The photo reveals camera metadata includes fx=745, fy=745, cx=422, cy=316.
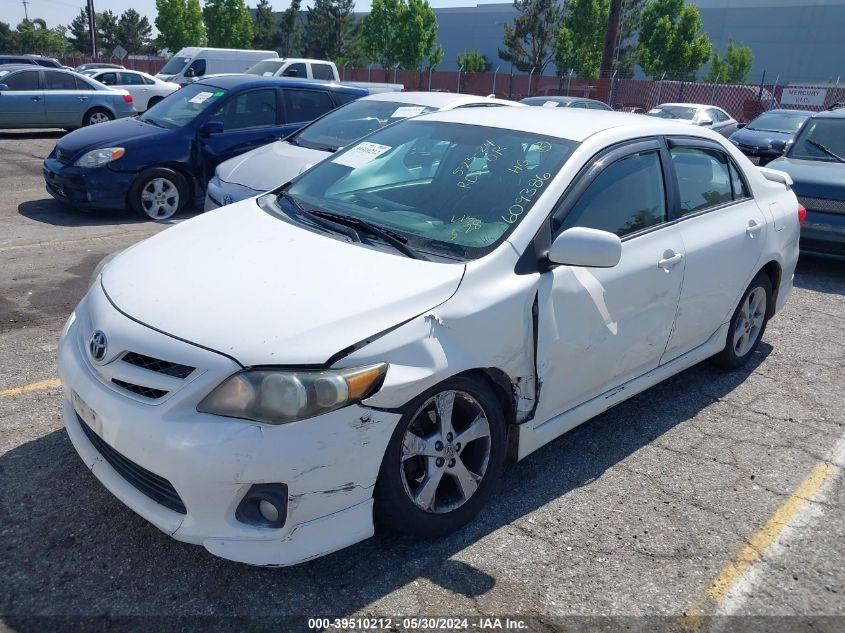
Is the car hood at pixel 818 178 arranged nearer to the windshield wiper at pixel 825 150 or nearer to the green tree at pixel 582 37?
the windshield wiper at pixel 825 150

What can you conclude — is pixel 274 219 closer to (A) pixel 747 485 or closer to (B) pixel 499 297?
(B) pixel 499 297

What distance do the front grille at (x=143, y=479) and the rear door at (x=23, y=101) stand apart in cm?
1546

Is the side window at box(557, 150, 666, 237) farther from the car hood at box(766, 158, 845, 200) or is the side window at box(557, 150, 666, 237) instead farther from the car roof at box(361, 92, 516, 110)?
the car hood at box(766, 158, 845, 200)

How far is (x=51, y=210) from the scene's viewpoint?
355 inches

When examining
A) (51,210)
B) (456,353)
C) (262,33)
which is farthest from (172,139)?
(262,33)

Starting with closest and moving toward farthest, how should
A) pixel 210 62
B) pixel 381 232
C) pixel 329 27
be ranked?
pixel 381 232, pixel 210 62, pixel 329 27

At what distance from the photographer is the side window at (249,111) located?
8961 millimetres

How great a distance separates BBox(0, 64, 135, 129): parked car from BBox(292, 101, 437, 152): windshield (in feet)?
35.2

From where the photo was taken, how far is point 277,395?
2496 millimetres

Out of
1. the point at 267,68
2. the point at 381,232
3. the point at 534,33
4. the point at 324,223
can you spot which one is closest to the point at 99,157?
the point at 324,223

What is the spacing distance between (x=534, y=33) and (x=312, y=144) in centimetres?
5223

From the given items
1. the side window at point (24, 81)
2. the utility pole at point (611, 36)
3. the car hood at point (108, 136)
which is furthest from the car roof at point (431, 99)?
the utility pole at point (611, 36)

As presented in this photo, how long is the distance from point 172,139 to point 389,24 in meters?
48.1

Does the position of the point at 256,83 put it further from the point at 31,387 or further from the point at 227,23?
the point at 227,23
